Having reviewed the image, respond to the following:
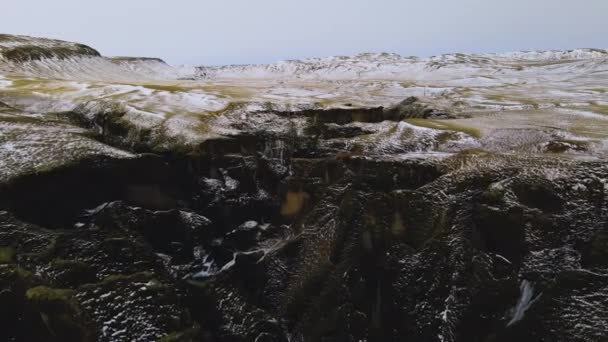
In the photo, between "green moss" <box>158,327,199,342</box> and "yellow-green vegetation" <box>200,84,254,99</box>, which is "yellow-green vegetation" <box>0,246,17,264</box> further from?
"yellow-green vegetation" <box>200,84,254,99</box>

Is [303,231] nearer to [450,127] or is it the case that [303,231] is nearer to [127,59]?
[450,127]

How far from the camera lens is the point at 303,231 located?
1861 centimetres

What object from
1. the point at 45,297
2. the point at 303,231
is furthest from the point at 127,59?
the point at 45,297

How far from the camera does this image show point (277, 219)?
71.4ft

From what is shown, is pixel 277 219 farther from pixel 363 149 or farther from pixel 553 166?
pixel 553 166

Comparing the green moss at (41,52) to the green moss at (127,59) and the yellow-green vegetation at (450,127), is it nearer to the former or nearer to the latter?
the green moss at (127,59)

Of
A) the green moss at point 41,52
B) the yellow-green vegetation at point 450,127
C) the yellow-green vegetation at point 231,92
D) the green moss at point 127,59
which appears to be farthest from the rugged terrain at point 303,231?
the green moss at point 127,59

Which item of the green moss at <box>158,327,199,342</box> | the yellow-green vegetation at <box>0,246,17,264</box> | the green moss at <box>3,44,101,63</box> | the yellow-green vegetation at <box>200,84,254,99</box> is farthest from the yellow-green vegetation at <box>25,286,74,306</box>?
the green moss at <box>3,44,101,63</box>

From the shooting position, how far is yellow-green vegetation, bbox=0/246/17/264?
1351 cm

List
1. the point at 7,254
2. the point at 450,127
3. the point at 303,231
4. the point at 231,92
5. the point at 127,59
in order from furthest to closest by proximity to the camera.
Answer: the point at 127,59, the point at 231,92, the point at 450,127, the point at 303,231, the point at 7,254

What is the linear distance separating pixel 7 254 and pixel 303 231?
1199 centimetres

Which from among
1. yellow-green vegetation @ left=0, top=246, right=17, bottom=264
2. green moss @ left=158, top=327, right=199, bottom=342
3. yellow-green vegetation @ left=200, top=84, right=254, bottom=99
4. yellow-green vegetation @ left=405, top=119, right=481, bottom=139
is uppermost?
yellow-green vegetation @ left=200, top=84, right=254, bottom=99

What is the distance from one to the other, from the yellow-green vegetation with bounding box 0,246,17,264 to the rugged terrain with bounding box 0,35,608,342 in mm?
317

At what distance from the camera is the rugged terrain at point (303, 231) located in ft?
43.3
